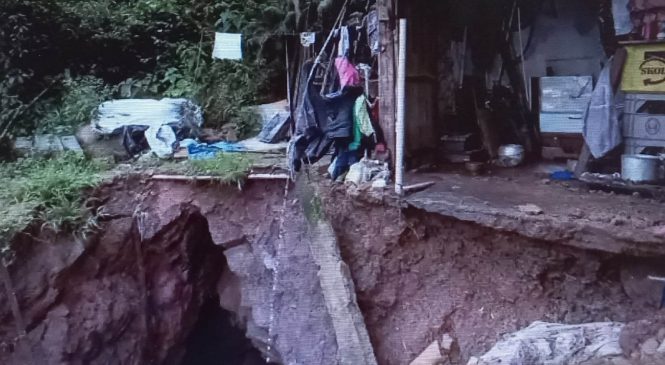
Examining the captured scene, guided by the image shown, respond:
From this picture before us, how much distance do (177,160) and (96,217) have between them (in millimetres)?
1018

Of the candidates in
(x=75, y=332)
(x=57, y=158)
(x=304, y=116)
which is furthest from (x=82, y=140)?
(x=304, y=116)

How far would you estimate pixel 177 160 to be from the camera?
622 cm

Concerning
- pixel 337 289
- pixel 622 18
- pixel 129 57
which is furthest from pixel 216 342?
pixel 622 18

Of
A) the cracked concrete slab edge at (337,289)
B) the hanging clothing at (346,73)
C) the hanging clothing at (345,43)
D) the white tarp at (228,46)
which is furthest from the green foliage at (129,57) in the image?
the cracked concrete slab edge at (337,289)

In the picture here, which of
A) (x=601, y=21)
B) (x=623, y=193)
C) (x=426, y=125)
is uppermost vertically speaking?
(x=601, y=21)

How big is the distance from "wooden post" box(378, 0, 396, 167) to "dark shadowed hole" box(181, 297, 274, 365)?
2.92m

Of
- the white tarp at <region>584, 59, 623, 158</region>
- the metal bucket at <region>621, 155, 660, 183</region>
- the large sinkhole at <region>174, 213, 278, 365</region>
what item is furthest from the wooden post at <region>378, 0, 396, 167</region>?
the large sinkhole at <region>174, 213, 278, 365</region>

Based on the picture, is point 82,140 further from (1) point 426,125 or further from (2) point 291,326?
(1) point 426,125

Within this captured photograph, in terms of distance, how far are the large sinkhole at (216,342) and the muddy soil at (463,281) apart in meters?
2.36

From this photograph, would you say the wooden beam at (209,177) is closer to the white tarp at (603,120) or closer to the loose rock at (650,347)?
the white tarp at (603,120)

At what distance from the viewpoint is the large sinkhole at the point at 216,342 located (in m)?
6.82

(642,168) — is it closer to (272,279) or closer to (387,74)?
(387,74)

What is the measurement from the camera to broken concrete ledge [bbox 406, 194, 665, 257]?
3830 mm

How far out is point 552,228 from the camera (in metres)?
4.09
